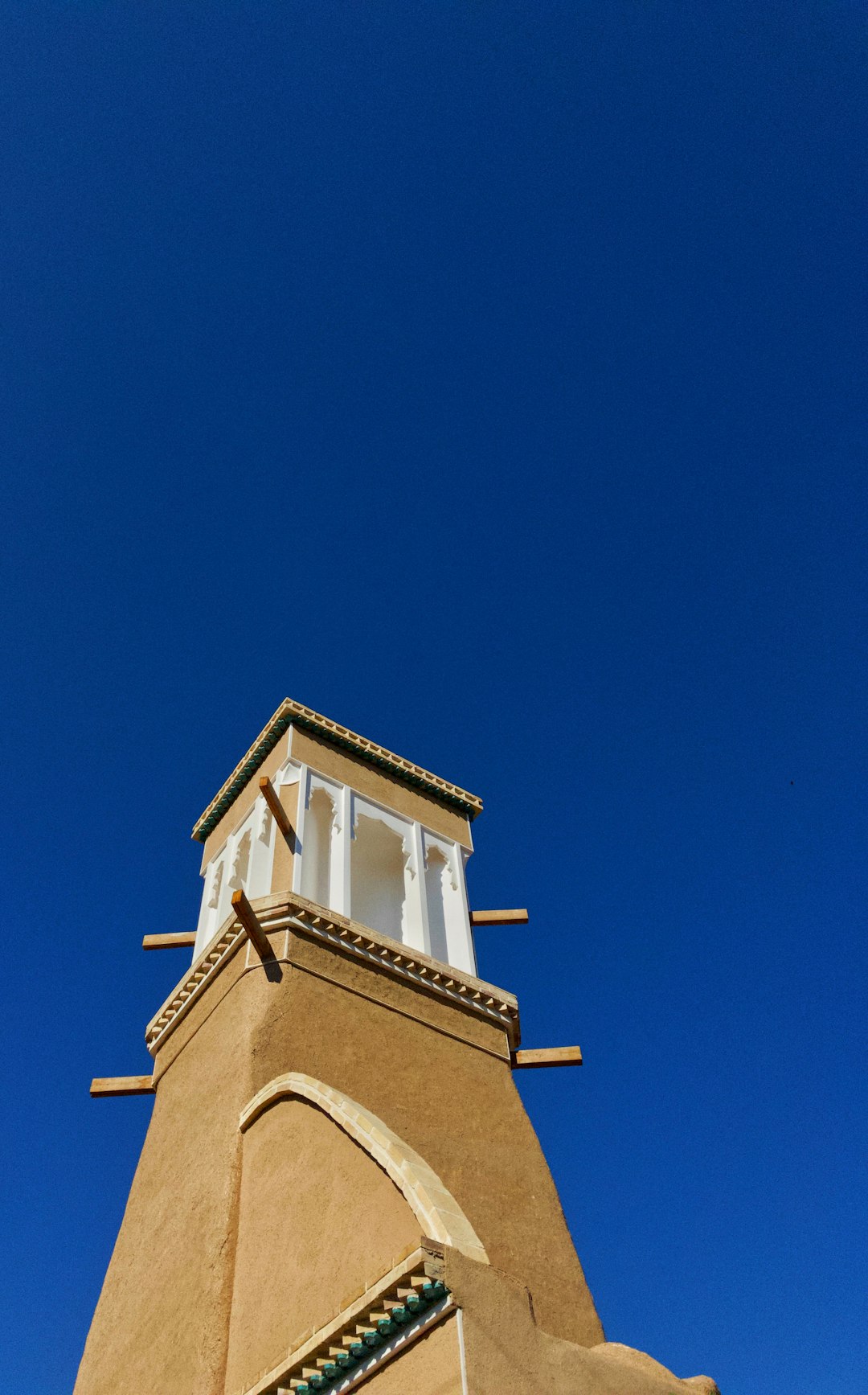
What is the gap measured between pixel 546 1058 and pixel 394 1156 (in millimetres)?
4328

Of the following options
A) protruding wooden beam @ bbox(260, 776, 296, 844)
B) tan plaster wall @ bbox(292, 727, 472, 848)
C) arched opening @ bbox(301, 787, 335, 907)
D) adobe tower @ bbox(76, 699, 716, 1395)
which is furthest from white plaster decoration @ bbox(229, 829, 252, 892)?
protruding wooden beam @ bbox(260, 776, 296, 844)

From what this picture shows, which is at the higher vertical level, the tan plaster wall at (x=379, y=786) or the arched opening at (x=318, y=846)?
the tan plaster wall at (x=379, y=786)

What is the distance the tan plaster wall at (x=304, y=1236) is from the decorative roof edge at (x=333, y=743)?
5.49m

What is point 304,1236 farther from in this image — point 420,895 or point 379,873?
point 379,873

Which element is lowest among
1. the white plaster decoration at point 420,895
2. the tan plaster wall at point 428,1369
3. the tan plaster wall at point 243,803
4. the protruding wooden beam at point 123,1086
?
the tan plaster wall at point 428,1369

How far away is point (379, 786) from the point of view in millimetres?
11836

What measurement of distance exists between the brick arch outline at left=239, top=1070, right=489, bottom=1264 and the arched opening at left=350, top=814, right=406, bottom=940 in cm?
432

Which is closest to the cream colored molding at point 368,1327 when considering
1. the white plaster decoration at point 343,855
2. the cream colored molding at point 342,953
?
the cream colored molding at point 342,953

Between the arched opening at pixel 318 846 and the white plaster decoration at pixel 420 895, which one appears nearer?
the white plaster decoration at pixel 420 895

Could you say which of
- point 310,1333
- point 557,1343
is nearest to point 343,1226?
point 310,1333

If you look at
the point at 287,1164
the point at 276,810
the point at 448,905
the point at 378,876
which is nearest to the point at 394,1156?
the point at 287,1164

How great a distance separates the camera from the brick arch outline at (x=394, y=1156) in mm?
4930

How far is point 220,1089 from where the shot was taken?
7.57m

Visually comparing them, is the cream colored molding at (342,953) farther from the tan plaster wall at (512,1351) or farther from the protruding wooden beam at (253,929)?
the tan plaster wall at (512,1351)
